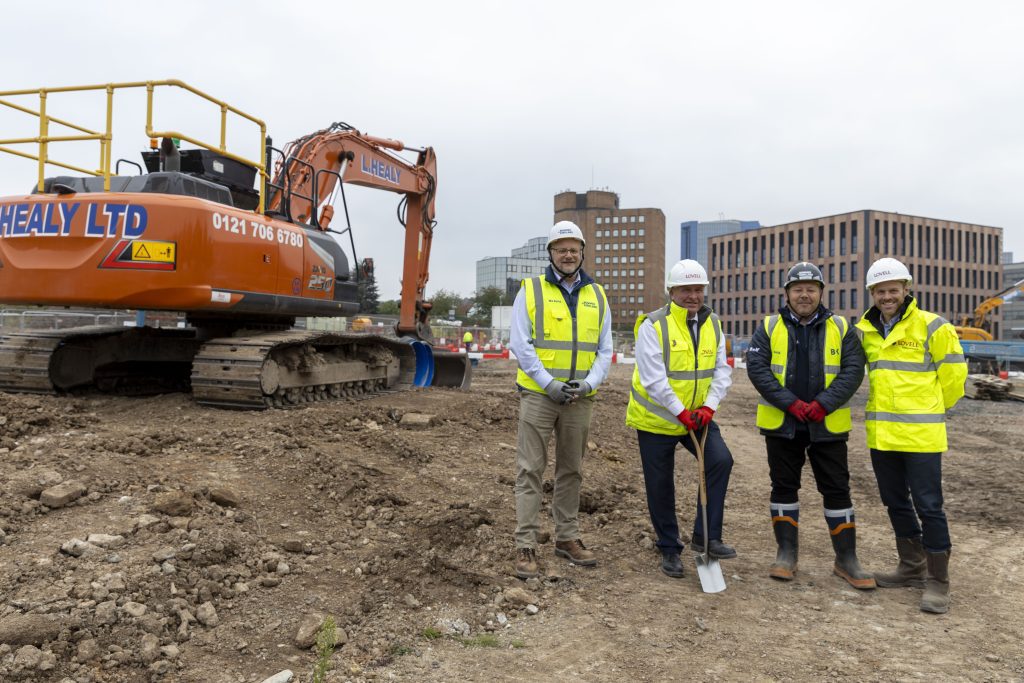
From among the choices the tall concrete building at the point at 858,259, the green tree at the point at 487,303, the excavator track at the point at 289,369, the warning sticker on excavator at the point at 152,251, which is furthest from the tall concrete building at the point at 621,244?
the warning sticker on excavator at the point at 152,251

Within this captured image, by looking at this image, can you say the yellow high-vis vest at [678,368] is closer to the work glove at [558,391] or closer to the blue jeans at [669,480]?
the blue jeans at [669,480]

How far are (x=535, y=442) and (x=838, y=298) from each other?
74495 millimetres

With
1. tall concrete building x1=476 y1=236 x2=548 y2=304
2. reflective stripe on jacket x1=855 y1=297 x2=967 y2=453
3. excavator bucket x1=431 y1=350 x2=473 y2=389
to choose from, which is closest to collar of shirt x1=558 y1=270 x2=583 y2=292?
reflective stripe on jacket x1=855 y1=297 x2=967 y2=453

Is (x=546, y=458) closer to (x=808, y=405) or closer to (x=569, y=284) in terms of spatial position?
(x=569, y=284)

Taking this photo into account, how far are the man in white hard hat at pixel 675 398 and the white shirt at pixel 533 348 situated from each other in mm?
222

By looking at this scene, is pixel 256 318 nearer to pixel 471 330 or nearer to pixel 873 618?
pixel 873 618

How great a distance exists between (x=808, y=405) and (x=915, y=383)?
584 millimetres

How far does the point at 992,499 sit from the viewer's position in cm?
685

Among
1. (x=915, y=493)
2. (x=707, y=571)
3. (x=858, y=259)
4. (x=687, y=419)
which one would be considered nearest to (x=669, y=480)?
(x=687, y=419)

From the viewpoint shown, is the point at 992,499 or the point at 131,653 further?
the point at 992,499

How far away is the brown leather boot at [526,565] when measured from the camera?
4457mm

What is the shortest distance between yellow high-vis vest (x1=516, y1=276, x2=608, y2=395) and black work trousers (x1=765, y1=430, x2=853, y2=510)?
3.94ft

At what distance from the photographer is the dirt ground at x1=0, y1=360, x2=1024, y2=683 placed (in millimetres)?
3426

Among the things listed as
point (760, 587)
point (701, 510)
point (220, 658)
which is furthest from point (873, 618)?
point (220, 658)
